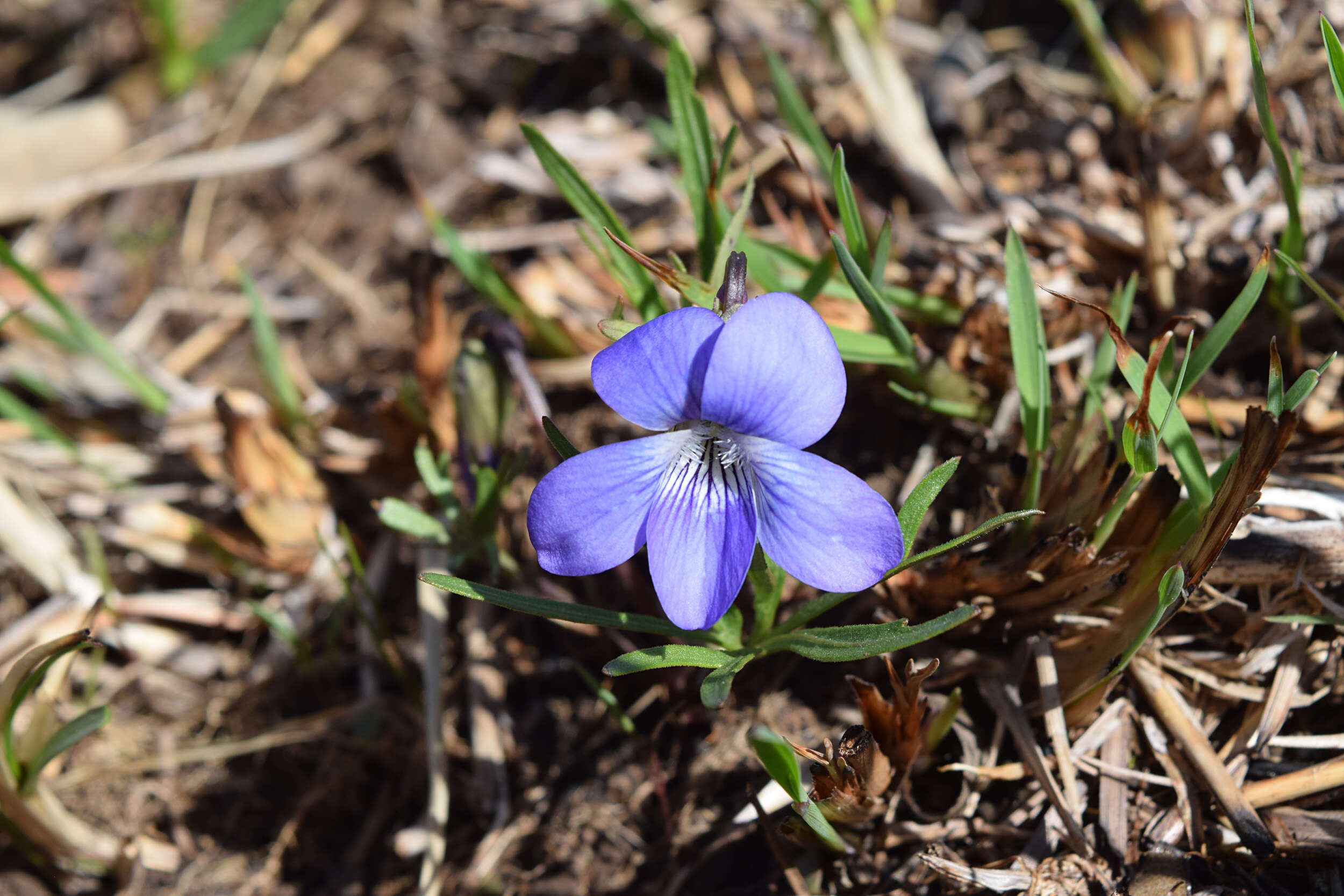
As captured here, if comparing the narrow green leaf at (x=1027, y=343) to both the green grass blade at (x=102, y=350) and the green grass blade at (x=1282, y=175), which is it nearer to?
the green grass blade at (x=1282, y=175)

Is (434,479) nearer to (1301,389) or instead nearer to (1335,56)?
(1301,389)

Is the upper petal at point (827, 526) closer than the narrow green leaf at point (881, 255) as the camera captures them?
Yes

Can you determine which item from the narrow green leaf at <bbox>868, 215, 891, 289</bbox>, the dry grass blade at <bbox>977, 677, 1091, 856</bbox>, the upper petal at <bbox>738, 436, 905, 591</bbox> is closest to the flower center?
the upper petal at <bbox>738, 436, 905, 591</bbox>

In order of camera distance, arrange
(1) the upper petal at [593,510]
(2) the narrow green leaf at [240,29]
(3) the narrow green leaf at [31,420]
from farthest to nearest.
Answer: (2) the narrow green leaf at [240,29] < (3) the narrow green leaf at [31,420] < (1) the upper petal at [593,510]

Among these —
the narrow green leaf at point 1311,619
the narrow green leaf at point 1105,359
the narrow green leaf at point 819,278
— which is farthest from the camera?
the narrow green leaf at point 819,278

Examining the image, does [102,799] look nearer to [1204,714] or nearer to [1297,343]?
[1204,714]

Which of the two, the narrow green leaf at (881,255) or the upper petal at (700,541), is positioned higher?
the narrow green leaf at (881,255)

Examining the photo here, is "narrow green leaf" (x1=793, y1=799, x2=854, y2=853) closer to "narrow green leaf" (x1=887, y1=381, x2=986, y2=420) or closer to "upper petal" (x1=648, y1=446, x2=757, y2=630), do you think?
"upper petal" (x1=648, y1=446, x2=757, y2=630)

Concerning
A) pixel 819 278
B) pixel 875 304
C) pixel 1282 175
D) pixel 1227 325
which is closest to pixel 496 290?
pixel 819 278

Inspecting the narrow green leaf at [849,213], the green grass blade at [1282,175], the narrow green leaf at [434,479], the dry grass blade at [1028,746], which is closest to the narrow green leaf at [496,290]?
the narrow green leaf at [434,479]
